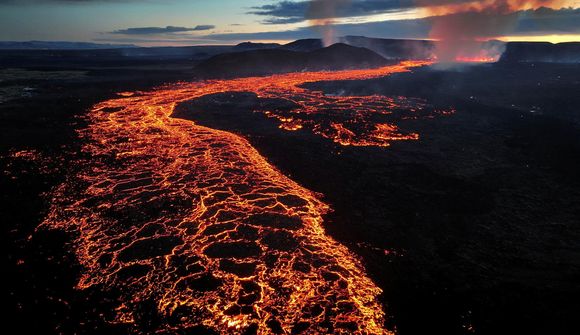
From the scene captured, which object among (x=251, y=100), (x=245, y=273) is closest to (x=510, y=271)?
(x=245, y=273)

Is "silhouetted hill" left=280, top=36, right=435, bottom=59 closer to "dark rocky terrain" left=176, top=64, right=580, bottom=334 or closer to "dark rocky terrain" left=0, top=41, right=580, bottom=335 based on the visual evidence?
"dark rocky terrain" left=176, top=64, right=580, bottom=334

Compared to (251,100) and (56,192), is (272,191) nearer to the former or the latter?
(56,192)

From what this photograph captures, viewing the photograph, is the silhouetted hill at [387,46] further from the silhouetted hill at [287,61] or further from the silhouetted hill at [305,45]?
the silhouetted hill at [287,61]

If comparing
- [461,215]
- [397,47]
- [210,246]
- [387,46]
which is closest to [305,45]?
[387,46]

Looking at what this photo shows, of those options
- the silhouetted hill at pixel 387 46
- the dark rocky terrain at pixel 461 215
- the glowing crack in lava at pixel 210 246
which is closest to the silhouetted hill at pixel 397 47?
the silhouetted hill at pixel 387 46

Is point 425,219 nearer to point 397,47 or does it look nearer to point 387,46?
point 397,47
